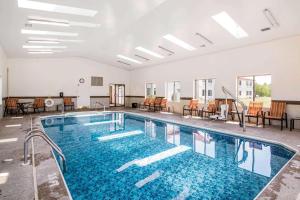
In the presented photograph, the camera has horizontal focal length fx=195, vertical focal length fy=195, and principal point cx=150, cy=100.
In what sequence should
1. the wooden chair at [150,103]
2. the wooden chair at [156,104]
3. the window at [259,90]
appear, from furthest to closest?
the wooden chair at [150,103] → the wooden chair at [156,104] → the window at [259,90]

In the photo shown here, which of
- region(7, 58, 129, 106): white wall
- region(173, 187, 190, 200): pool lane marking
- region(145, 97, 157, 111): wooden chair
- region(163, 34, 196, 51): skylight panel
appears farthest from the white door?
region(173, 187, 190, 200): pool lane marking

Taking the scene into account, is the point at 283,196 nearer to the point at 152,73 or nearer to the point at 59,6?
the point at 59,6

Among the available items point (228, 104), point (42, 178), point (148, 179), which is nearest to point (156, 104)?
point (228, 104)

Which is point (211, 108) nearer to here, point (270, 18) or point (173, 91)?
point (173, 91)

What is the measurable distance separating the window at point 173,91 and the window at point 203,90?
59.4 inches

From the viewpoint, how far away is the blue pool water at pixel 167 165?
324 centimetres

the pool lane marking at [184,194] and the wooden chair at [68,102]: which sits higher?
the wooden chair at [68,102]

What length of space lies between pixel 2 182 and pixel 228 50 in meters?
9.27

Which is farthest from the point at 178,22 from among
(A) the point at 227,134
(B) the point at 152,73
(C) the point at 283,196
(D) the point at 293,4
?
(B) the point at 152,73

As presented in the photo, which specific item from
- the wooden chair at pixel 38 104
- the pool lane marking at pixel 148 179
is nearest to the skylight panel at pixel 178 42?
the pool lane marking at pixel 148 179

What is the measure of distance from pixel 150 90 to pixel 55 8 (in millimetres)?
10147

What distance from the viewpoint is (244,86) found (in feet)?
31.6

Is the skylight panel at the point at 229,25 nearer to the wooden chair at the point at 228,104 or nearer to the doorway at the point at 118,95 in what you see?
the wooden chair at the point at 228,104

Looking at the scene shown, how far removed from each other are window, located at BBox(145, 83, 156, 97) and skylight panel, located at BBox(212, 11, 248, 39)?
7631 millimetres
